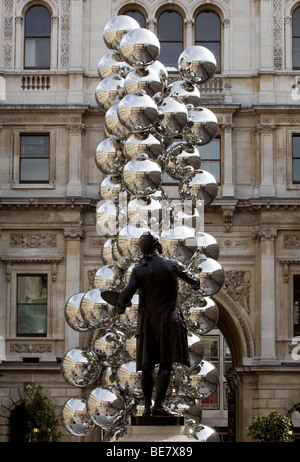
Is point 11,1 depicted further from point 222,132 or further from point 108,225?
point 108,225

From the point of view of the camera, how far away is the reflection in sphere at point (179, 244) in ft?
55.0

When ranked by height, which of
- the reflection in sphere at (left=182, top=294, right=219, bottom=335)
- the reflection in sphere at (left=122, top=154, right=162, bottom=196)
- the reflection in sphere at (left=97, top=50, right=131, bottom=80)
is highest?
the reflection in sphere at (left=97, top=50, right=131, bottom=80)

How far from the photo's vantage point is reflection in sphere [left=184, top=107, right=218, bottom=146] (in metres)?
18.7

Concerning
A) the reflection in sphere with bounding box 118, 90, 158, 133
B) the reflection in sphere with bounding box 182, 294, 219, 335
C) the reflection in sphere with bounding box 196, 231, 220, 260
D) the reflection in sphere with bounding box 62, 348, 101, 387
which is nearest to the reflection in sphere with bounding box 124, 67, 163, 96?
the reflection in sphere with bounding box 118, 90, 158, 133

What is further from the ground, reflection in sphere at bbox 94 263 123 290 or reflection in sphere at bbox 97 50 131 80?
reflection in sphere at bbox 97 50 131 80

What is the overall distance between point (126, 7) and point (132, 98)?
19.7 metres

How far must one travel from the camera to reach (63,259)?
35156 millimetres

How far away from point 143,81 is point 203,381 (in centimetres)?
437

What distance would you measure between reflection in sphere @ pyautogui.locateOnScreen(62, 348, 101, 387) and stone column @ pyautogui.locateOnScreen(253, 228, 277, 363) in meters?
16.7

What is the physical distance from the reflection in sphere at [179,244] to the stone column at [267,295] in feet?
58.7

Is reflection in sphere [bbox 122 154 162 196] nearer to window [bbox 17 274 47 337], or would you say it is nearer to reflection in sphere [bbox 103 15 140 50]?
reflection in sphere [bbox 103 15 140 50]

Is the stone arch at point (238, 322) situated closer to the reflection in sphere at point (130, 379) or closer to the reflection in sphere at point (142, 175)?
the reflection in sphere at point (142, 175)
